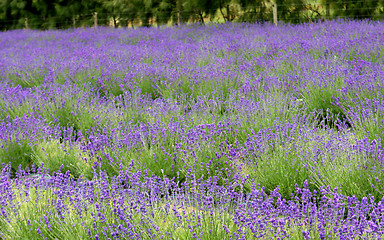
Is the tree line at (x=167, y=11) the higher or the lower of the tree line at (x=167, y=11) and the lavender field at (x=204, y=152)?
the higher

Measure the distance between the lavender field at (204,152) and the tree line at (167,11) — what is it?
5216 millimetres

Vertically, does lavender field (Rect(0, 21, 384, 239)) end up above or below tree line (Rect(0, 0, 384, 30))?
below

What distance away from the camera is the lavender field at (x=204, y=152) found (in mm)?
2076

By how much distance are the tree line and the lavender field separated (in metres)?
5.22

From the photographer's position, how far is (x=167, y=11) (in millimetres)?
15750

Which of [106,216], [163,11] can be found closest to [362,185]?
[106,216]

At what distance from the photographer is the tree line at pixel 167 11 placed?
11969mm

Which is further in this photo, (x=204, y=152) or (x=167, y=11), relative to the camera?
(x=167, y=11)

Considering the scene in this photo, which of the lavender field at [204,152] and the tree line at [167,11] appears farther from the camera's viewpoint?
the tree line at [167,11]

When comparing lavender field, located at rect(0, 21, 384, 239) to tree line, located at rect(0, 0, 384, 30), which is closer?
lavender field, located at rect(0, 21, 384, 239)

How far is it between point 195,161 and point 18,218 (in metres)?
1.26

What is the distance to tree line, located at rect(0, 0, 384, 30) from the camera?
12.0 metres

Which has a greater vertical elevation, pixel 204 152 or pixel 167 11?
pixel 167 11

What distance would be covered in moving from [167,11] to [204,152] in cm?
1338
